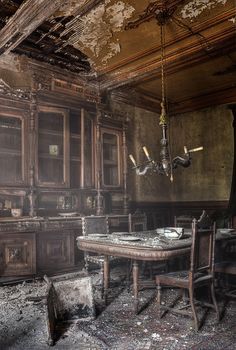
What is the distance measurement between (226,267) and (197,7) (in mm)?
3254

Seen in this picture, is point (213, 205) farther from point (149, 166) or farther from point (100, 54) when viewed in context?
point (100, 54)

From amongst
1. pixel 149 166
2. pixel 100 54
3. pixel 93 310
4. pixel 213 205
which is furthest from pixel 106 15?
pixel 213 205

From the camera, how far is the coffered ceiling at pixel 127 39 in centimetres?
397

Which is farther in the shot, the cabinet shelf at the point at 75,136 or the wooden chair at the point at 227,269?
the cabinet shelf at the point at 75,136

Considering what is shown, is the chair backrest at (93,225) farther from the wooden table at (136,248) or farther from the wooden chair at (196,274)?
the wooden chair at (196,274)

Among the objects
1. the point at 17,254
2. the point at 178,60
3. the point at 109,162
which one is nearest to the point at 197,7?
the point at 178,60

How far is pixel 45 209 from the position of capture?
17.9ft

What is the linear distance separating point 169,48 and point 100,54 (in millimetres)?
1130

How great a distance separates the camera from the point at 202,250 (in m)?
3.21

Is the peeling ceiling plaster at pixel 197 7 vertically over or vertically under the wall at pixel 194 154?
over

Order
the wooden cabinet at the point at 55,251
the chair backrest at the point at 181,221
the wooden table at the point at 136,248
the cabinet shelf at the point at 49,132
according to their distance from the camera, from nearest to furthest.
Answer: the wooden table at the point at 136,248 → the chair backrest at the point at 181,221 → the wooden cabinet at the point at 55,251 → the cabinet shelf at the point at 49,132

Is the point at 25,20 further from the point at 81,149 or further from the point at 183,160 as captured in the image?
the point at 183,160

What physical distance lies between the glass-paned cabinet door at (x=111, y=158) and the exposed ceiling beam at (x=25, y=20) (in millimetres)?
2506

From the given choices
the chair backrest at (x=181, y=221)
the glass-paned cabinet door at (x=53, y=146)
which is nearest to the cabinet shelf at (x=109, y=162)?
the glass-paned cabinet door at (x=53, y=146)
